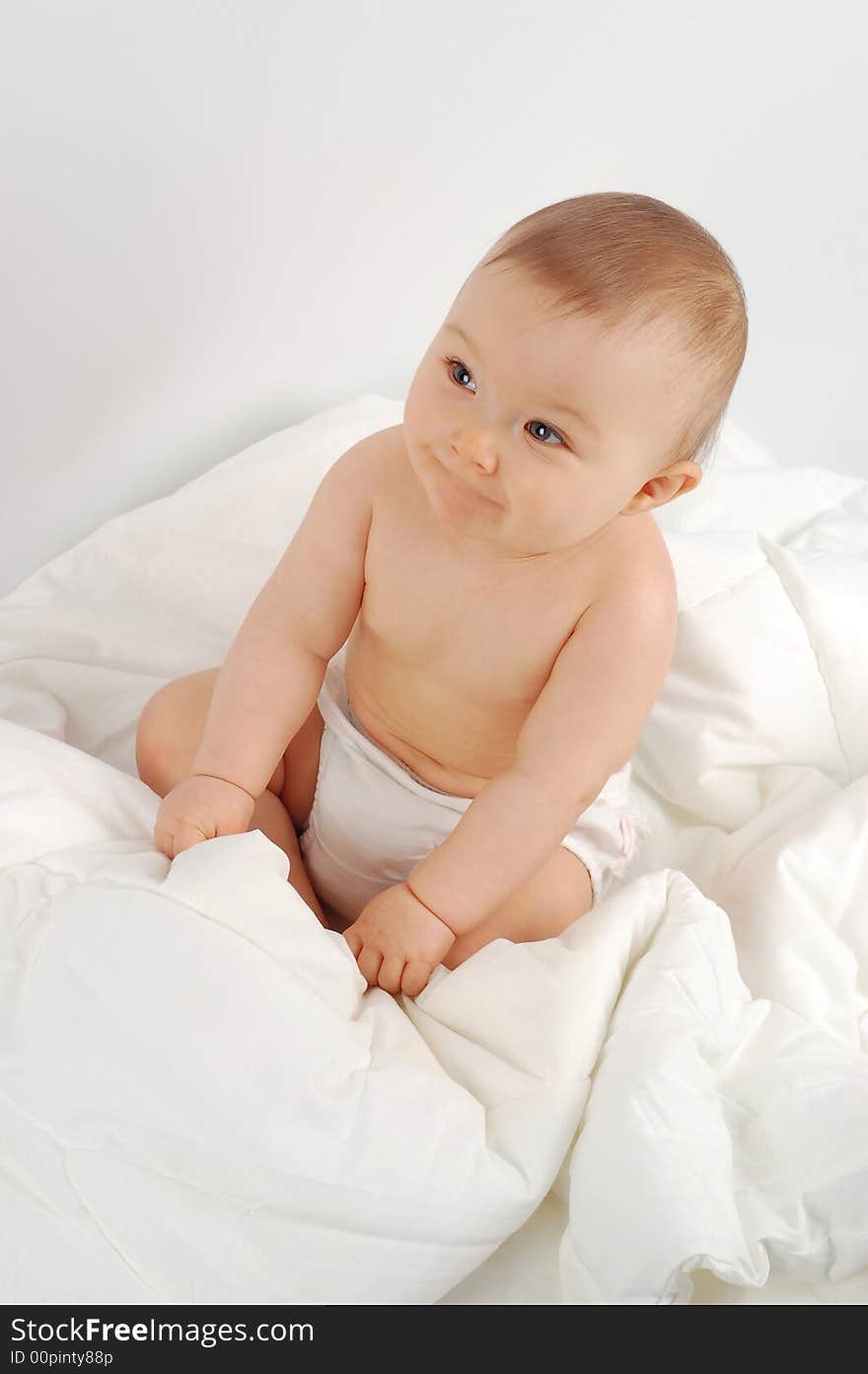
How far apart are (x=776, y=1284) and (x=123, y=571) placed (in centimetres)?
80

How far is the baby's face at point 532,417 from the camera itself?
2.49 ft

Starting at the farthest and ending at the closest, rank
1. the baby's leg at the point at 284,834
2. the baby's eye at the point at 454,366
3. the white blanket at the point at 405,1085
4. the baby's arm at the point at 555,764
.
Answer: the baby's leg at the point at 284,834
the baby's arm at the point at 555,764
the baby's eye at the point at 454,366
the white blanket at the point at 405,1085

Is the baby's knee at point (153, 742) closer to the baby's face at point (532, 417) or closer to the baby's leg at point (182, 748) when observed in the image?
the baby's leg at point (182, 748)

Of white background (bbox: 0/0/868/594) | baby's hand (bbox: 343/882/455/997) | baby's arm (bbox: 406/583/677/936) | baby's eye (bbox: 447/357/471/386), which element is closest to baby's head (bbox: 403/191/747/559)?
baby's eye (bbox: 447/357/471/386)

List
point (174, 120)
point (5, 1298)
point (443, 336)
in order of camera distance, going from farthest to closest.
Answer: point (174, 120) → point (443, 336) → point (5, 1298)

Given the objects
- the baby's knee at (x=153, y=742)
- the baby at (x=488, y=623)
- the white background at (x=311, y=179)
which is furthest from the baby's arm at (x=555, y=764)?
the white background at (x=311, y=179)

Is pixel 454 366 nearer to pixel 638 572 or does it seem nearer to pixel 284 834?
pixel 638 572

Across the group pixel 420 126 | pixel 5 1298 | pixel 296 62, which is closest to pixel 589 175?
pixel 420 126

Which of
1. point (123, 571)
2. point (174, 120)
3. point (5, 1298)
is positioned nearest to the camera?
point (5, 1298)

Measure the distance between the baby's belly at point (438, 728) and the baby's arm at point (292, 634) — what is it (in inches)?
2.3

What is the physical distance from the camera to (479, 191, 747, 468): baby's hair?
750mm

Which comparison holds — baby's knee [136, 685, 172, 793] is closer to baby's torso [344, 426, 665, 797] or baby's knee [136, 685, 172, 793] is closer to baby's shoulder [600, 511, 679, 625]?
baby's torso [344, 426, 665, 797]

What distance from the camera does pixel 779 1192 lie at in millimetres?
758

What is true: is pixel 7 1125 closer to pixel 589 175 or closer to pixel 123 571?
pixel 123 571
